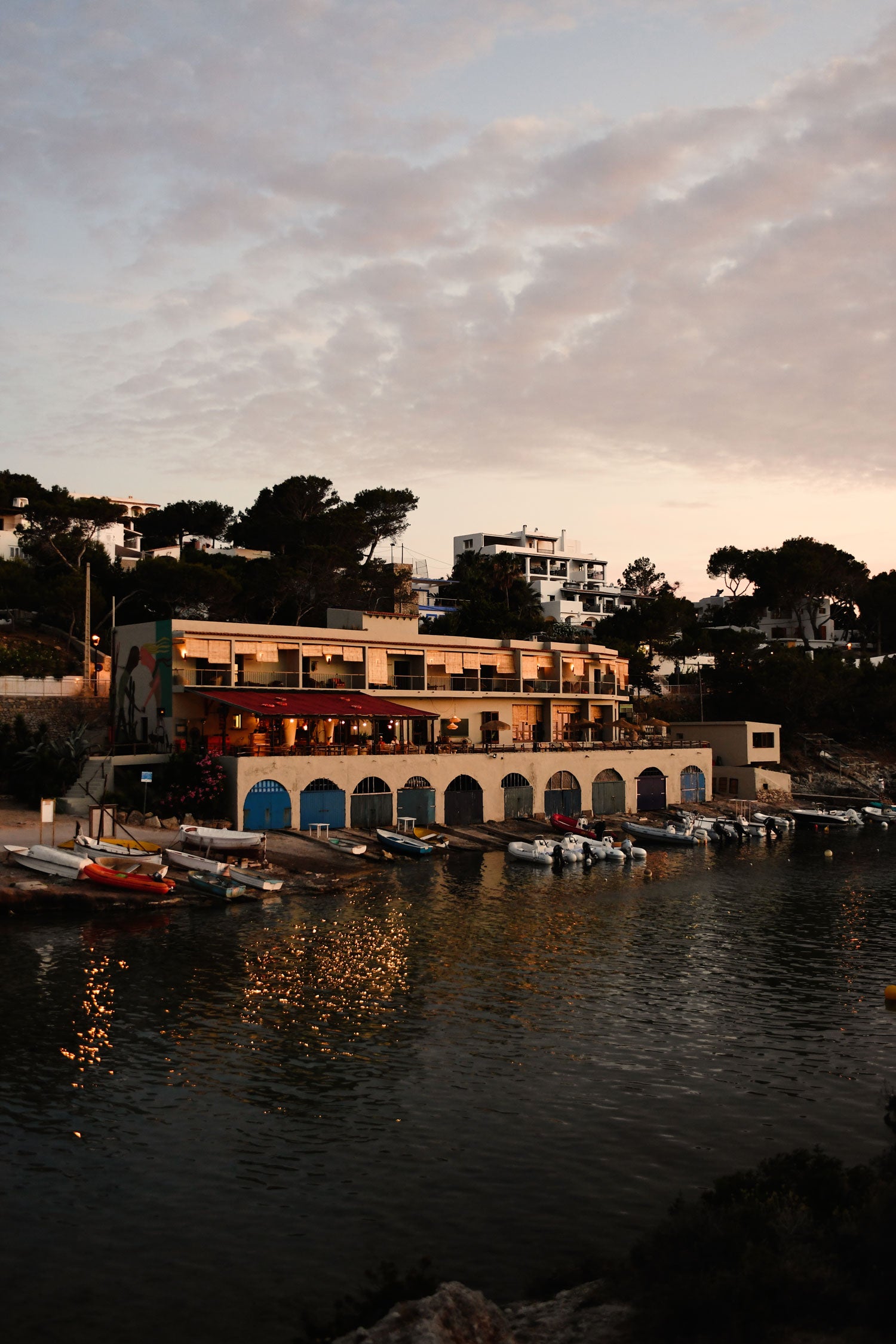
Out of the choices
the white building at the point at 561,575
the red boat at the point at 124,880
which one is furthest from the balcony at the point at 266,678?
the white building at the point at 561,575

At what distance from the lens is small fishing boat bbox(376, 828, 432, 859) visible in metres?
61.6

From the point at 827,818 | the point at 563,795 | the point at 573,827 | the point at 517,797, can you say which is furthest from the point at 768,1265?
the point at 827,818

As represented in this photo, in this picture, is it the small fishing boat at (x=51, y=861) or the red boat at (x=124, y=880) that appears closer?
the red boat at (x=124, y=880)

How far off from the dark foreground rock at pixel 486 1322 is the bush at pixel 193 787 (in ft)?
152

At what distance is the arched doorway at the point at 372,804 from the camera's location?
65.0 metres

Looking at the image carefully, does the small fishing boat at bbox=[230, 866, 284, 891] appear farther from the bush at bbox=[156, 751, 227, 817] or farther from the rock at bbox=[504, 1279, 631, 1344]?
the rock at bbox=[504, 1279, 631, 1344]

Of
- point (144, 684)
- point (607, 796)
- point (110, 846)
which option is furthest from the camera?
point (607, 796)

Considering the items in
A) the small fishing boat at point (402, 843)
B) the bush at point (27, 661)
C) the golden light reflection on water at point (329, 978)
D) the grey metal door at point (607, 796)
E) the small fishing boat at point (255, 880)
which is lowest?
the golden light reflection on water at point (329, 978)

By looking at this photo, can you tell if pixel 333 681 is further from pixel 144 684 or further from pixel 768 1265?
pixel 768 1265

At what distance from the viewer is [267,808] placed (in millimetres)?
60562

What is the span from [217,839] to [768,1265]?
44.3 metres

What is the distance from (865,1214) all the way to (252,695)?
55.9 meters

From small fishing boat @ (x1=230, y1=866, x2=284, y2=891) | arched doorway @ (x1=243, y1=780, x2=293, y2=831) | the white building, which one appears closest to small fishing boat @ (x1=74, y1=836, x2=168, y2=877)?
small fishing boat @ (x1=230, y1=866, x2=284, y2=891)

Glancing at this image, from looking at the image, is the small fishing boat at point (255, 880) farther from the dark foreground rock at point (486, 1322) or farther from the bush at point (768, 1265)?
the dark foreground rock at point (486, 1322)
